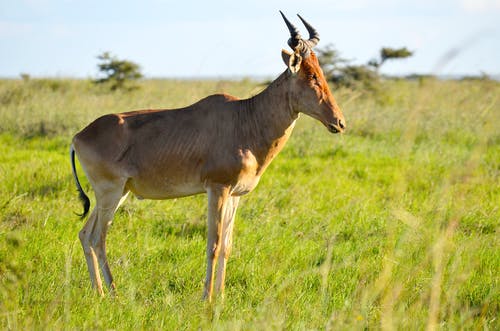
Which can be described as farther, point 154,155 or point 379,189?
point 379,189

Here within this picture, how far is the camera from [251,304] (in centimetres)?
476

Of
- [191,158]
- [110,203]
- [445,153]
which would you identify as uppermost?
[191,158]

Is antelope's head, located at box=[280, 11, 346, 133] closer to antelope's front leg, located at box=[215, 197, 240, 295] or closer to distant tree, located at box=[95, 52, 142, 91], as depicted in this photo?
antelope's front leg, located at box=[215, 197, 240, 295]

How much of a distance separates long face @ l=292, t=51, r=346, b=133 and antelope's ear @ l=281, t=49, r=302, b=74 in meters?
0.08

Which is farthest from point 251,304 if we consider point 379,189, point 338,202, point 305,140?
point 305,140

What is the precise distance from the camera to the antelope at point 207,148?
5.14m

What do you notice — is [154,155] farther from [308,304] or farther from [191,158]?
[308,304]

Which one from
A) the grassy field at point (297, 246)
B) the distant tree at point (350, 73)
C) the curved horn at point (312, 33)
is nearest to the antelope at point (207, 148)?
the curved horn at point (312, 33)

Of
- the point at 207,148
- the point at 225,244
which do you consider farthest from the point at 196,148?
the point at 225,244

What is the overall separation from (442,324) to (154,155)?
2556 millimetres

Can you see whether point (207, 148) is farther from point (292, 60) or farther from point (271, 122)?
point (292, 60)

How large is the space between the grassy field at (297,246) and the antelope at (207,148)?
0.45 m

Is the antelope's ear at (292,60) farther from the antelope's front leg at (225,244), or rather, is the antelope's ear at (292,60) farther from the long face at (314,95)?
the antelope's front leg at (225,244)

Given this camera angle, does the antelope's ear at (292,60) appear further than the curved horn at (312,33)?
No
